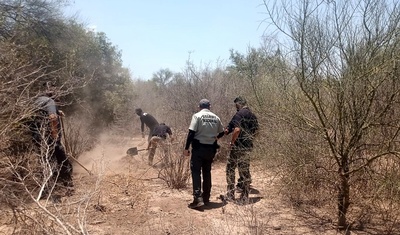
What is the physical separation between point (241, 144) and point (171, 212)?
1610 millimetres

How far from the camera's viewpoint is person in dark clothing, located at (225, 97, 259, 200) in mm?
6258

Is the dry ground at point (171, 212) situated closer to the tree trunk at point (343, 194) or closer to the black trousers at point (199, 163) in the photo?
the tree trunk at point (343, 194)

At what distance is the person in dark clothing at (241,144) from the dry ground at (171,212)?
0.27m

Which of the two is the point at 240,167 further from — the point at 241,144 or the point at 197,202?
the point at 197,202

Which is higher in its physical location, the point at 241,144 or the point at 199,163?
the point at 241,144

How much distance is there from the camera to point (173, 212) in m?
5.62

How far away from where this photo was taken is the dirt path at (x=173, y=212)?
4965 millimetres

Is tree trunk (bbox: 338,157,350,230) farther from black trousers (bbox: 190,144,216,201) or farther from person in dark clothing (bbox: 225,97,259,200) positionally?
black trousers (bbox: 190,144,216,201)

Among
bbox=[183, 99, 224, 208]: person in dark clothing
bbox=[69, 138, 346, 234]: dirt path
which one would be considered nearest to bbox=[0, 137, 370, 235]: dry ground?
bbox=[69, 138, 346, 234]: dirt path

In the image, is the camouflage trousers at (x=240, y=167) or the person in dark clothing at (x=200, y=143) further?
the camouflage trousers at (x=240, y=167)

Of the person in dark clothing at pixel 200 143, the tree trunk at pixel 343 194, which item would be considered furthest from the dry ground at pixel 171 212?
the person in dark clothing at pixel 200 143

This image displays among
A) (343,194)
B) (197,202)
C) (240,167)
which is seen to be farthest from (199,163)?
(343,194)

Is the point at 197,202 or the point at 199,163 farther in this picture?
the point at 199,163

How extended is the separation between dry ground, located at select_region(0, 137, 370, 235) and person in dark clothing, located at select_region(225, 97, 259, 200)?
10.4 inches
